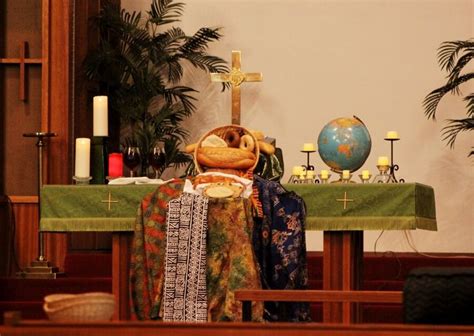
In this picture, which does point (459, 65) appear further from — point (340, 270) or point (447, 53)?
point (340, 270)

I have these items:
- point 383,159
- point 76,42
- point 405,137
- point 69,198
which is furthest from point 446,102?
point 69,198

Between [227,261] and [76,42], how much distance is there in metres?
4.91

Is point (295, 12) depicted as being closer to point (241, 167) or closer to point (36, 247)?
point (36, 247)

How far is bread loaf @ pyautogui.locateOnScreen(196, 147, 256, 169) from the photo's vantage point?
243 inches

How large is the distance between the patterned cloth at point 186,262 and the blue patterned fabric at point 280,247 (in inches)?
10.6

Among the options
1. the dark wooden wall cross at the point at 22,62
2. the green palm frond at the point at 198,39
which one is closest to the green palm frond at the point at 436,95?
the green palm frond at the point at 198,39

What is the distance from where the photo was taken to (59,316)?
331 centimetres

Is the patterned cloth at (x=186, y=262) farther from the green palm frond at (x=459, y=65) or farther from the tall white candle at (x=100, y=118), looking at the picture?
the green palm frond at (x=459, y=65)

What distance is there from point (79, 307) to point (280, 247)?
273 centimetres

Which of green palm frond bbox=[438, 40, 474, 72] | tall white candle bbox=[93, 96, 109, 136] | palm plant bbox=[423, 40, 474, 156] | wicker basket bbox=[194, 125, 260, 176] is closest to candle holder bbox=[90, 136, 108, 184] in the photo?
tall white candle bbox=[93, 96, 109, 136]

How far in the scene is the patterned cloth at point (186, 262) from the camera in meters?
5.86

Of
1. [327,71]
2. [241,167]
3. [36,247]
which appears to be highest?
[327,71]

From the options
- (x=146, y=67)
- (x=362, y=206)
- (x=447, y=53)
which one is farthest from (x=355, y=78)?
(x=362, y=206)

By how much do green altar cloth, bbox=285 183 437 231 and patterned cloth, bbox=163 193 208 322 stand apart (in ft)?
2.31
